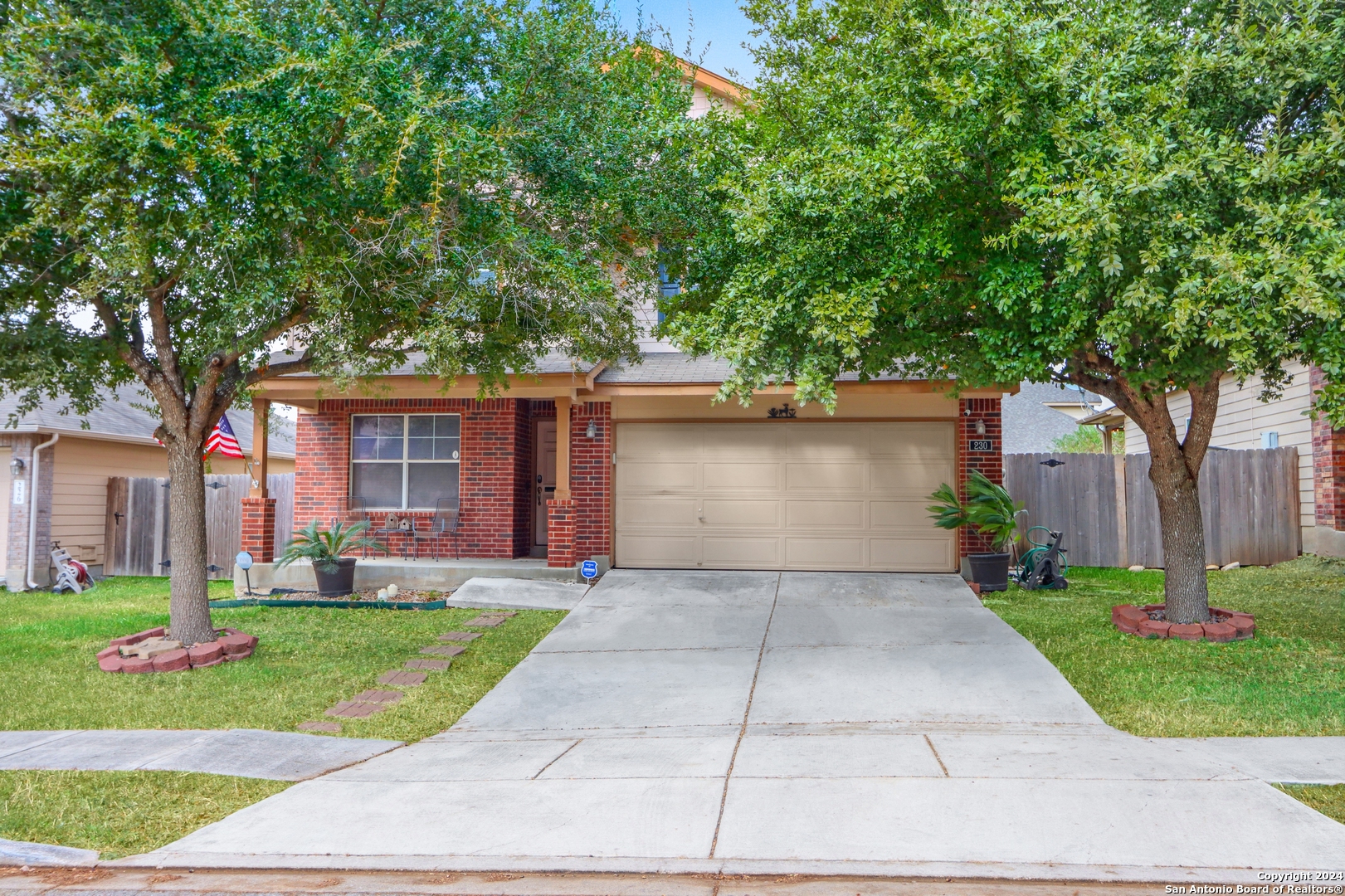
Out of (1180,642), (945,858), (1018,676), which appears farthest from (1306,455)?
(945,858)

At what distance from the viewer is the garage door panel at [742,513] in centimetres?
1223

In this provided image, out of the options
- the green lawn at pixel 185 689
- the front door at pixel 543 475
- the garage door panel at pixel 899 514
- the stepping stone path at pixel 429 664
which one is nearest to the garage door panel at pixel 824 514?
the garage door panel at pixel 899 514

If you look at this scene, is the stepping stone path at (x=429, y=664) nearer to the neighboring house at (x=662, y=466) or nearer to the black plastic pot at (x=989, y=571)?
the neighboring house at (x=662, y=466)

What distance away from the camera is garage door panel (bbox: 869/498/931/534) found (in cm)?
1197

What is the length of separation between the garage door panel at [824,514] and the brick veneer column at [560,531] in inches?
117

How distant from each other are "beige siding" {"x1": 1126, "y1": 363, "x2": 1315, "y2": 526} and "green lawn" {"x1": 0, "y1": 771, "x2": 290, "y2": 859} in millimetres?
11835

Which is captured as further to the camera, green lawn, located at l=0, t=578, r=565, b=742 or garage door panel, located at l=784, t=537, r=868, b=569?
garage door panel, located at l=784, t=537, r=868, b=569

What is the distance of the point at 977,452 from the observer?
11852 mm

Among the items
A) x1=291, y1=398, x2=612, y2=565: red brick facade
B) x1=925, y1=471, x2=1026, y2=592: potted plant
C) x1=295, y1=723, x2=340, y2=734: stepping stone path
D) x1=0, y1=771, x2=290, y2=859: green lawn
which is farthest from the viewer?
x1=291, y1=398, x2=612, y2=565: red brick facade

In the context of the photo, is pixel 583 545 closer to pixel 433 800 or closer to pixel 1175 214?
pixel 433 800

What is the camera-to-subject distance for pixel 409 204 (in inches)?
292

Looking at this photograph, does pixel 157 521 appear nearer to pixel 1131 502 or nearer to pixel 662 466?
pixel 662 466

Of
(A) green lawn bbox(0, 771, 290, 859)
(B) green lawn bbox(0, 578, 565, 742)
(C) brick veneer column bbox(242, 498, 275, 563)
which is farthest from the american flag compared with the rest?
(A) green lawn bbox(0, 771, 290, 859)

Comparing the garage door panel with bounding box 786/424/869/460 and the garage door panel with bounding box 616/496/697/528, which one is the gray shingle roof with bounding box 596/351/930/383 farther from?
the garage door panel with bounding box 616/496/697/528
